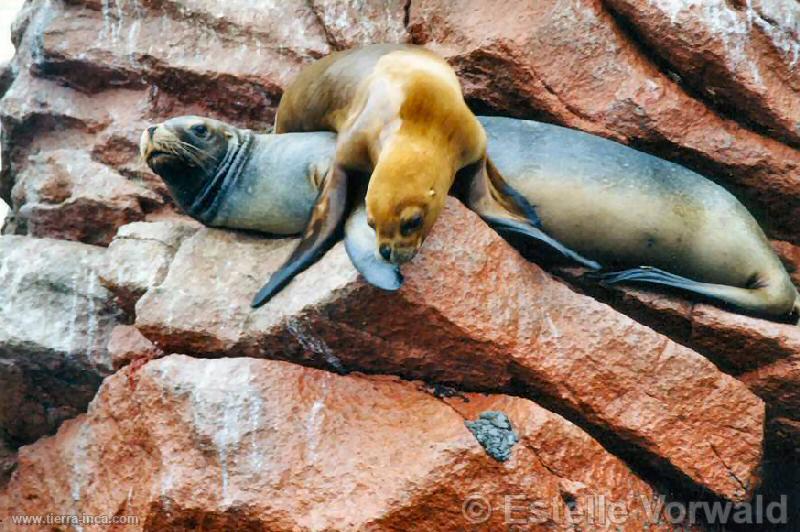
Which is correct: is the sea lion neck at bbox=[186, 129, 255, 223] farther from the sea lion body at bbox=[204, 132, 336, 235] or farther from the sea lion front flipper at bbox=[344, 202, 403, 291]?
the sea lion front flipper at bbox=[344, 202, 403, 291]

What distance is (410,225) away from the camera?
3768 mm

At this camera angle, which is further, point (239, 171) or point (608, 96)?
point (608, 96)

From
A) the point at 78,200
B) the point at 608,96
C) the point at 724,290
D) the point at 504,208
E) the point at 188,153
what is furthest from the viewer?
the point at 78,200

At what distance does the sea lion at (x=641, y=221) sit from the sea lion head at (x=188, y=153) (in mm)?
1226

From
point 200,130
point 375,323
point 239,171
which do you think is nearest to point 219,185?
point 239,171

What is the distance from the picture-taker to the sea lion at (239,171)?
453 cm

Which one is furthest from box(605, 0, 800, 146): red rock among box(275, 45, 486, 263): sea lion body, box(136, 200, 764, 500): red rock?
box(136, 200, 764, 500): red rock

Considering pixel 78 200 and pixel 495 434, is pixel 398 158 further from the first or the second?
pixel 78 200

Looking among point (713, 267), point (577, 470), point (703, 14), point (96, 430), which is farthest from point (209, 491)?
point (703, 14)

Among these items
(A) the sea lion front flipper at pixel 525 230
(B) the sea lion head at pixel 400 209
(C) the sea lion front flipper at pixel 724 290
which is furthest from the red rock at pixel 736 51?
(B) the sea lion head at pixel 400 209

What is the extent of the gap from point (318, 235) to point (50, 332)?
1.49m

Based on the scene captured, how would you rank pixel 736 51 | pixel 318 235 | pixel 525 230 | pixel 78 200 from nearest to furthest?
pixel 318 235
pixel 525 230
pixel 736 51
pixel 78 200

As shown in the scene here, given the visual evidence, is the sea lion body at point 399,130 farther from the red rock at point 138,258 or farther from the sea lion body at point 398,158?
the red rock at point 138,258

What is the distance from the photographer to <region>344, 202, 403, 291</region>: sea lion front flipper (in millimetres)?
3744
